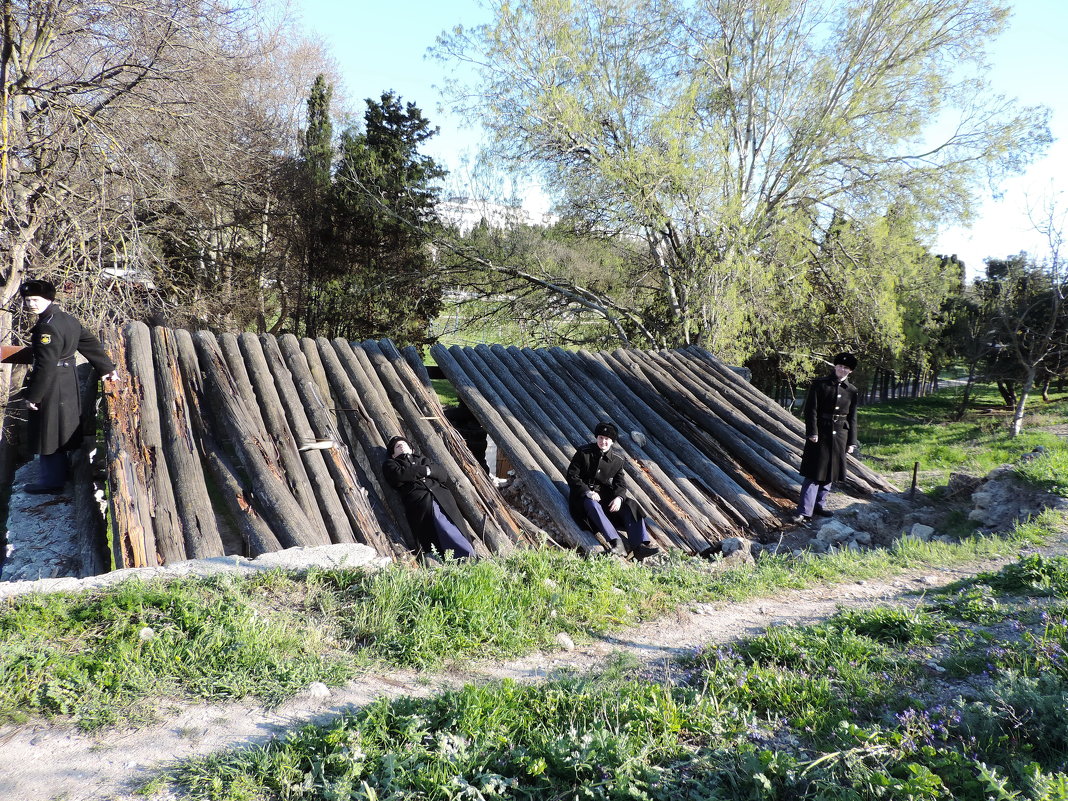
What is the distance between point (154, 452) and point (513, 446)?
333 cm

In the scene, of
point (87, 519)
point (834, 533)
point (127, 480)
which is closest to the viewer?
point (127, 480)

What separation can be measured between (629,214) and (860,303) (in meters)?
5.71

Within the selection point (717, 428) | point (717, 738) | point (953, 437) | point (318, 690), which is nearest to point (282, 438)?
point (318, 690)

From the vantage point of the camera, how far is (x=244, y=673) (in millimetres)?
3045

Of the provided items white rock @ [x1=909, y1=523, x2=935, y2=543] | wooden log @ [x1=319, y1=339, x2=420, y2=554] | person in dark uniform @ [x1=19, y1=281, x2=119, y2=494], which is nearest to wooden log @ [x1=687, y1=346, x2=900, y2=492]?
white rock @ [x1=909, y1=523, x2=935, y2=543]

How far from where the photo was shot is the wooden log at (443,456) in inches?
228

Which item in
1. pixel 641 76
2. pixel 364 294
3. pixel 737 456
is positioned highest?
pixel 641 76

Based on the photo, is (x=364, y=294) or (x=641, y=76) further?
(x=364, y=294)

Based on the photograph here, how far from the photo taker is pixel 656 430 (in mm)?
8453

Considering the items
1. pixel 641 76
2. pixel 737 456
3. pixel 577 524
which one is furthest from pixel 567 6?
pixel 577 524

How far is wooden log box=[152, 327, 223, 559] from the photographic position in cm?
498

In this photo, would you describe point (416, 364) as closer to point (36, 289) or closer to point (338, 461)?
point (338, 461)

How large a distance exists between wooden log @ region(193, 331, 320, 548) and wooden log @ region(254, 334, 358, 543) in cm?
24

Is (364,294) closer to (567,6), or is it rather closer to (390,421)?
(567,6)
